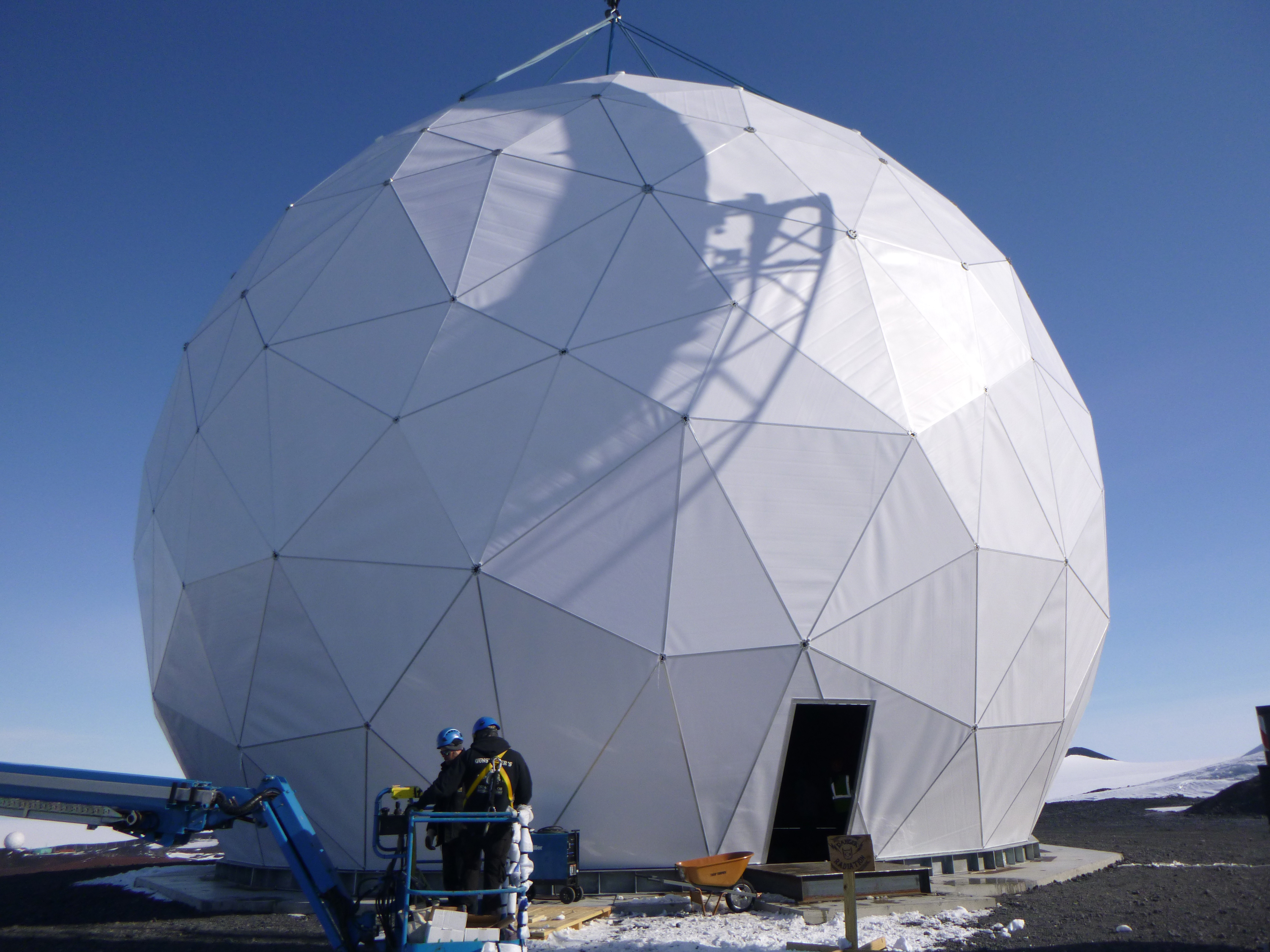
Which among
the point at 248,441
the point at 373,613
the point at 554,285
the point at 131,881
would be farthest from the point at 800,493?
the point at 131,881

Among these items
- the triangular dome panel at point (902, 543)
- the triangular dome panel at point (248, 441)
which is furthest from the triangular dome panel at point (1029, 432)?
the triangular dome panel at point (248, 441)

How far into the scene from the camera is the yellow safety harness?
6.35 metres

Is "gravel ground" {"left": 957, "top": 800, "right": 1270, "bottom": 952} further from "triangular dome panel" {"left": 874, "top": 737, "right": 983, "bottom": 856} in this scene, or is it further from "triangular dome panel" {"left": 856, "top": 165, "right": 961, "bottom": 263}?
"triangular dome panel" {"left": 856, "top": 165, "right": 961, "bottom": 263}

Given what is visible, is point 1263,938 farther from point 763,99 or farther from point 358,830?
point 763,99

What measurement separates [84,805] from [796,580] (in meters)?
6.56

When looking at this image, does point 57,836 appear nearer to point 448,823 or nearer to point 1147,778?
point 448,823

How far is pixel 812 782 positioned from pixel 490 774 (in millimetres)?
8348

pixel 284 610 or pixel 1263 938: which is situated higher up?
pixel 284 610

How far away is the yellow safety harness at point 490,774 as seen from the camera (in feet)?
20.8

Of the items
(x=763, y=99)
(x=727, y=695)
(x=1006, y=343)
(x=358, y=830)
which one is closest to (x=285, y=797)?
(x=358, y=830)

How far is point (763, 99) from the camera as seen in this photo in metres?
14.3

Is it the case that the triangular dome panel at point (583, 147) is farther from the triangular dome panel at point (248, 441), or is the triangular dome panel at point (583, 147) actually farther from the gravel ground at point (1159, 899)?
the gravel ground at point (1159, 899)

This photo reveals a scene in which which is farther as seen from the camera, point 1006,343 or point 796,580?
point 1006,343

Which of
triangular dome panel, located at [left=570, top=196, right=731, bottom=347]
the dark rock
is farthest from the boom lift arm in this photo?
the dark rock
